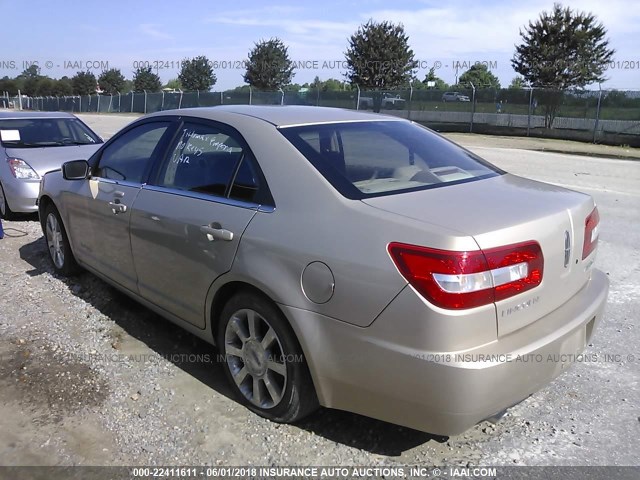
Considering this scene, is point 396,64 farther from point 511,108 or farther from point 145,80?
point 145,80

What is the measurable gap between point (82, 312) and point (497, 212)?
11.3 feet

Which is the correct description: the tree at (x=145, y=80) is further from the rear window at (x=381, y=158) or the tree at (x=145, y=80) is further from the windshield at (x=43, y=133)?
the rear window at (x=381, y=158)

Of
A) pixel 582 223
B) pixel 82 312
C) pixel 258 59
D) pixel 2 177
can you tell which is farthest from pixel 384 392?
pixel 258 59

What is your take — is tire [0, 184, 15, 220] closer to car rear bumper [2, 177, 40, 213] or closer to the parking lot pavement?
car rear bumper [2, 177, 40, 213]

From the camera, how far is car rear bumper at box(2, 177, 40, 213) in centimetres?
732

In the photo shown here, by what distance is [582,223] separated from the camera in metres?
2.84

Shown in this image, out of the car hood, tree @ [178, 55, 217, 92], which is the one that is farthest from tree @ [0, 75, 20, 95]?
the car hood

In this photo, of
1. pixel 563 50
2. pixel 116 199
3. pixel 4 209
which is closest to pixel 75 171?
pixel 116 199

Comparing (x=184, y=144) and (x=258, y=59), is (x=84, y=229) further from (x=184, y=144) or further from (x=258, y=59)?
(x=258, y=59)

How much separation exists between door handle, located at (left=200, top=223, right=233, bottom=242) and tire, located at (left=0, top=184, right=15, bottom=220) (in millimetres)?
5712

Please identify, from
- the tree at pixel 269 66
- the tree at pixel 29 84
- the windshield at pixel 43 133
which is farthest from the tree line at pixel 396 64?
the windshield at pixel 43 133

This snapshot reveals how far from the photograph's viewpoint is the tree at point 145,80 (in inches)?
2621

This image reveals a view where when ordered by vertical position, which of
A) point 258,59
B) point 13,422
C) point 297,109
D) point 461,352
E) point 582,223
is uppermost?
point 258,59

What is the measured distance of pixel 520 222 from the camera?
2.48 m
